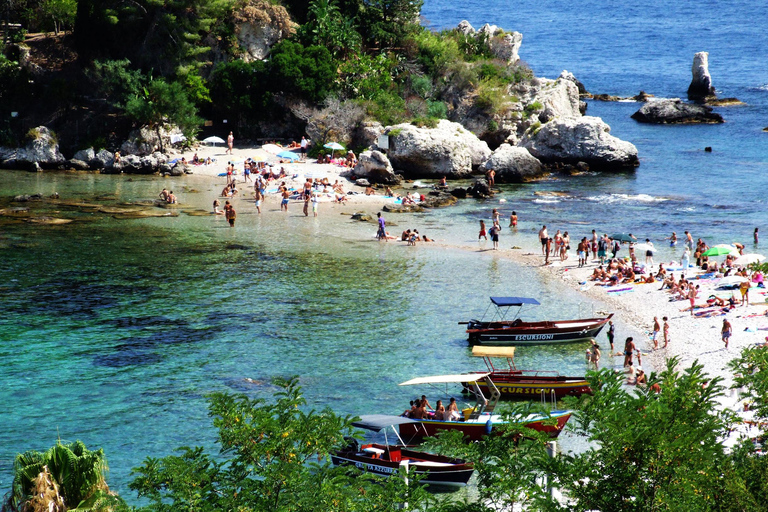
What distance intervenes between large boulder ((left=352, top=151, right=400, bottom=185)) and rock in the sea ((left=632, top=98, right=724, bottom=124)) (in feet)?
142

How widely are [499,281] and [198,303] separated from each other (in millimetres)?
14120

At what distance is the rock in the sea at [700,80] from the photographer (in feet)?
331

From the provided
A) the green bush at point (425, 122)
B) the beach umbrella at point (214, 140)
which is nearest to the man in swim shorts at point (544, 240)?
the green bush at point (425, 122)

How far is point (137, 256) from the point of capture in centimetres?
4141

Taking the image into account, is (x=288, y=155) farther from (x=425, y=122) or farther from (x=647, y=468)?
(x=647, y=468)

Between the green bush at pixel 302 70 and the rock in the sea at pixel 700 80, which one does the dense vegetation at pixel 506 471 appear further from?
the rock in the sea at pixel 700 80

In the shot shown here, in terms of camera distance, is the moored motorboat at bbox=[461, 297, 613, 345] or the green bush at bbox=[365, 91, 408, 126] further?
the green bush at bbox=[365, 91, 408, 126]

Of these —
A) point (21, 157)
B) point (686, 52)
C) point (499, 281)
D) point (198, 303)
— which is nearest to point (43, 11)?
point (21, 157)

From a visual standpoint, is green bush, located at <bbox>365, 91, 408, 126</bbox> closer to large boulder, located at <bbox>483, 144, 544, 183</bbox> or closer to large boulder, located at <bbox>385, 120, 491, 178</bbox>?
large boulder, located at <bbox>385, 120, 491, 178</bbox>

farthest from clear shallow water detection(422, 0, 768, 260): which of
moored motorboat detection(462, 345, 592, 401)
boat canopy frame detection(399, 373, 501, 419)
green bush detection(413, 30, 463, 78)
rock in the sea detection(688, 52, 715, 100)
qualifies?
boat canopy frame detection(399, 373, 501, 419)

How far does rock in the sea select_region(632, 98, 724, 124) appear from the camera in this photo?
86.9 meters

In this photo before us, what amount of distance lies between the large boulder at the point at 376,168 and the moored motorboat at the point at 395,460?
3615 centimetres

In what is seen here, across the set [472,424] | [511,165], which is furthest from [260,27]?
[472,424]

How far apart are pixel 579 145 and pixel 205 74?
106 ft
